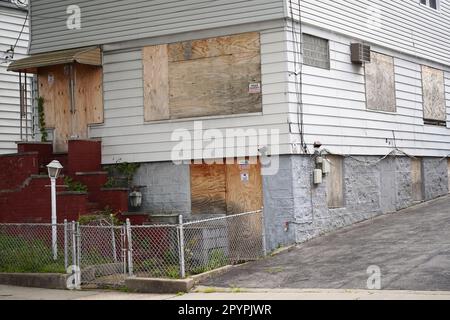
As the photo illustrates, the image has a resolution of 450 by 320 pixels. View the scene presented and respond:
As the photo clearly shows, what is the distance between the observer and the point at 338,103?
1580cm

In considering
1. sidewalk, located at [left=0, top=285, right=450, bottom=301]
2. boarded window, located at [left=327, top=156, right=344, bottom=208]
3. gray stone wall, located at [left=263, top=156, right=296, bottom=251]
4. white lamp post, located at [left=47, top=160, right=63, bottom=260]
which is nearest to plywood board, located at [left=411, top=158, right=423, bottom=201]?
boarded window, located at [left=327, top=156, right=344, bottom=208]

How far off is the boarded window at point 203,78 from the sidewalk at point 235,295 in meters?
4.88

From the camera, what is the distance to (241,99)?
1470cm

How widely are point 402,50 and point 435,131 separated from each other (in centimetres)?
303

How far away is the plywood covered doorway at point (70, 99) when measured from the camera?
1667 cm

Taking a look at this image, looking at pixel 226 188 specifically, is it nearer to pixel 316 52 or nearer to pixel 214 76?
pixel 214 76

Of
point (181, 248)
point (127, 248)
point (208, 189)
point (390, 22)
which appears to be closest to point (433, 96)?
point (390, 22)

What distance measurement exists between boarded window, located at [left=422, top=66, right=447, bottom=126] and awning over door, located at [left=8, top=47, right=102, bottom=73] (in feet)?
31.4

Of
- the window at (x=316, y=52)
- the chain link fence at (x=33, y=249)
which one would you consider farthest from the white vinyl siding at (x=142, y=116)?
the chain link fence at (x=33, y=249)

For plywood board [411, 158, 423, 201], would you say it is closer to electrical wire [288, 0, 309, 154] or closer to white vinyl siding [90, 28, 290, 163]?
electrical wire [288, 0, 309, 154]

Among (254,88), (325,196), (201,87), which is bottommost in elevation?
(325,196)

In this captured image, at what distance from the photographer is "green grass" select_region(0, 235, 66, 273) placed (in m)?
13.0

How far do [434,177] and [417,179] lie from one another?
42.4 inches

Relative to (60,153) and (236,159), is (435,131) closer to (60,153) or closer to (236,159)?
(236,159)
